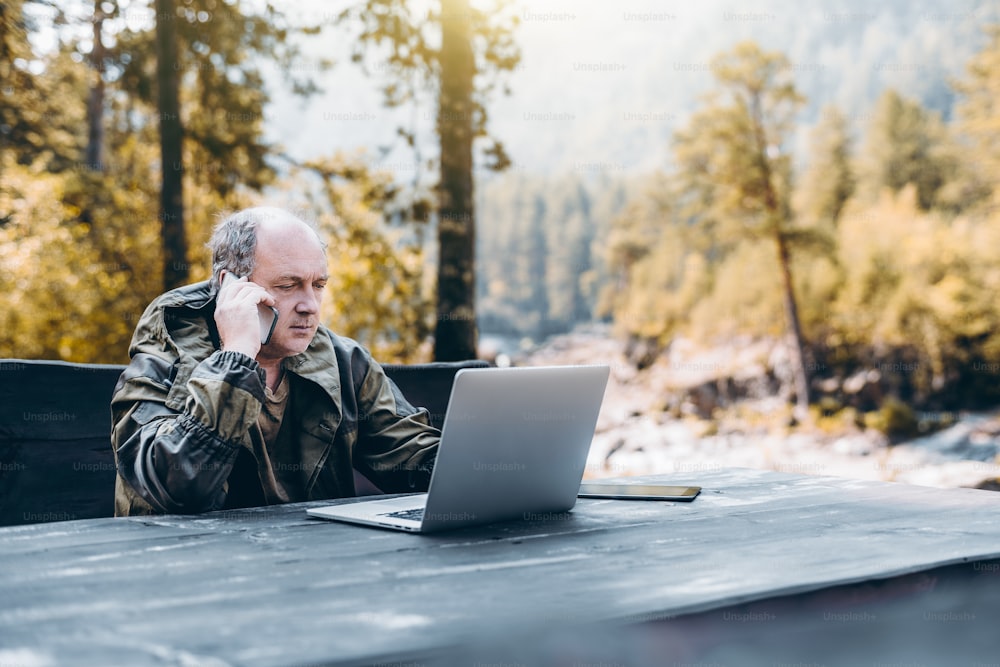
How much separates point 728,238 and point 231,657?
16.4 metres

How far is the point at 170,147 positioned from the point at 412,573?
21.8ft

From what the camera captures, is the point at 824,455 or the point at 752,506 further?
the point at 824,455

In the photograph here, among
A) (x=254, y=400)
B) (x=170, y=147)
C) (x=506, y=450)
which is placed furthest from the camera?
(x=170, y=147)

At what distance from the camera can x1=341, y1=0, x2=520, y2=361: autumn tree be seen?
192 inches

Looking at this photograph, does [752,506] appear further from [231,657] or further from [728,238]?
[728,238]

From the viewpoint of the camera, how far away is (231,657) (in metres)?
0.89

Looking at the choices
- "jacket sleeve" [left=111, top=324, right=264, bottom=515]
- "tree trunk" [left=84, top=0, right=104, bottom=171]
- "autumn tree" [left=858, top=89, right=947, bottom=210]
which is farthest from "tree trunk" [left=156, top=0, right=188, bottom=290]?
"autumn tree" [left=858, top=89, right=947, bottom=210]

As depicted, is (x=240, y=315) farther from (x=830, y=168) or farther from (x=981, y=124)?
(x=830, y=168)

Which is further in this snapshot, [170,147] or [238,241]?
[170,147]

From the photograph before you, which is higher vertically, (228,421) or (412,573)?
(228,421)

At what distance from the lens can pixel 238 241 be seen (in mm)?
2145

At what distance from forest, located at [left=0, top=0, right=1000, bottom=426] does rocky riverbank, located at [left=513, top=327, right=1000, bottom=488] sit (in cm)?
53

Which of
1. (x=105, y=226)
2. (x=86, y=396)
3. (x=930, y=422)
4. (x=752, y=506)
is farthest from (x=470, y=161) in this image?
(x=930, y=422)

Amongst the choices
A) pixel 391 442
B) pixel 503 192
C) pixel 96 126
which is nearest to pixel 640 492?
pixel 391 442
